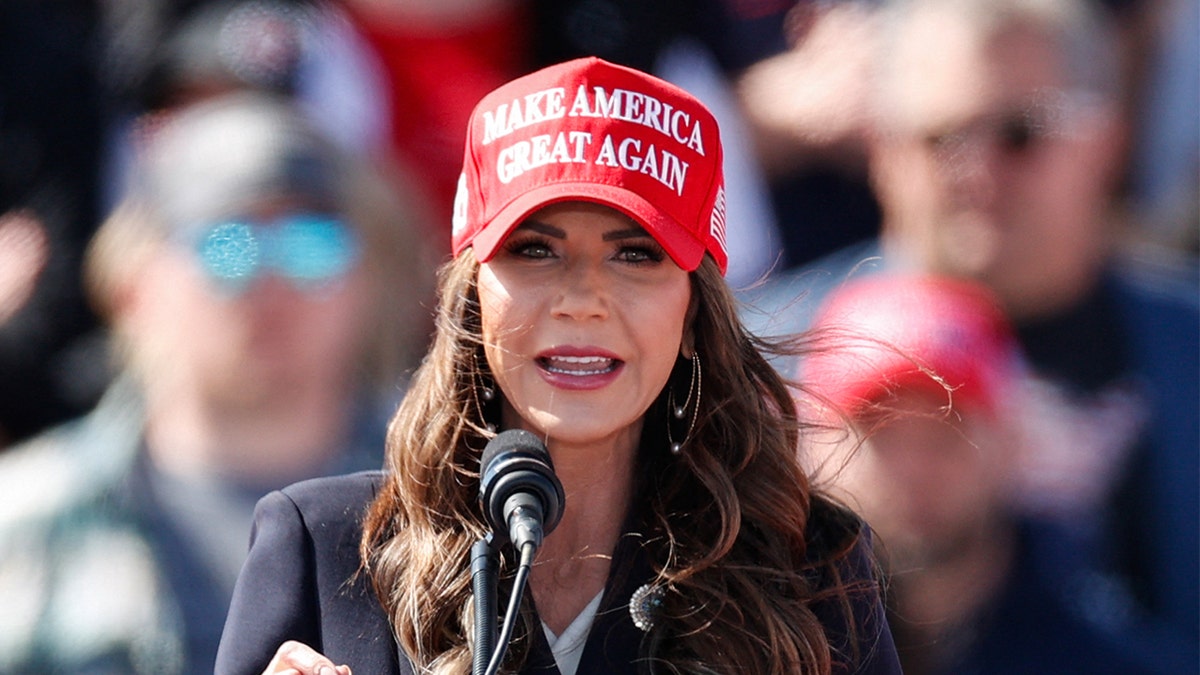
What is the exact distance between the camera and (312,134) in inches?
172

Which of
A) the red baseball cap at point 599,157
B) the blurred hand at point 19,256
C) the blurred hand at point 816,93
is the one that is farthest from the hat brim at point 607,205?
the blurred hand at point 19,256

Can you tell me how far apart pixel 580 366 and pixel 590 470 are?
0.25 meters

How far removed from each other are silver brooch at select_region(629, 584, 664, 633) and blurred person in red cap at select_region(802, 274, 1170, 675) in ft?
4.77

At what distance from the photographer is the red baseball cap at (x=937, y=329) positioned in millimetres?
4066

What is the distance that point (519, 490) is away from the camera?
1938 millimetres

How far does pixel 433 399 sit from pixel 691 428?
431mm

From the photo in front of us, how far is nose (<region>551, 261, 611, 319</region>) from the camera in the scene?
7.72 feet

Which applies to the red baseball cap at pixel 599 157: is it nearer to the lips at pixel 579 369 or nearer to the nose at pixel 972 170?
the lips at pixel 579 369

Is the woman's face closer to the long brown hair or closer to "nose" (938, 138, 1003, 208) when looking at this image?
the long brown hair

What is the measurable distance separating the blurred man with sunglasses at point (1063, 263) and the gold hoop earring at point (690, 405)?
1815 mm

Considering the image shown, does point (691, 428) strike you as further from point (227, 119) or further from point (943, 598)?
point (227, 119)

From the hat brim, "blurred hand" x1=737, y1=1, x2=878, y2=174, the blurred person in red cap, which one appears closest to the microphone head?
the hat brim

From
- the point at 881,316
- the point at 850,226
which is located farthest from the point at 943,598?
the point at 850,226

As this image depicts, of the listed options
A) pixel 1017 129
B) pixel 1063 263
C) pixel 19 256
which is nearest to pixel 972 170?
pixel 1017 129
